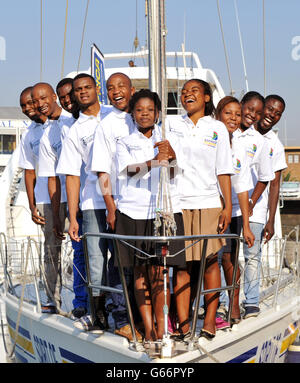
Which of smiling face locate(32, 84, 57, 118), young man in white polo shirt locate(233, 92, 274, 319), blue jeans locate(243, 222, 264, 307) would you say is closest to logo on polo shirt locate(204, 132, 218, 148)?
young man in white polo shirt locate(233, 92, 274, 319)

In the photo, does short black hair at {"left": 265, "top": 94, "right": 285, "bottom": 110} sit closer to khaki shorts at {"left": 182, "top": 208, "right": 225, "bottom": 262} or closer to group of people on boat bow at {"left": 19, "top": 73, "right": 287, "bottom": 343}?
group of people on boat bow at {"left": 19, "top": 73, "right": 287, "bottom": 343}

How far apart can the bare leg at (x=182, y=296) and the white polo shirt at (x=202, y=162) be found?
441 millimetres

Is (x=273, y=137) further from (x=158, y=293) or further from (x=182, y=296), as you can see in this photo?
(x=158, y=293)

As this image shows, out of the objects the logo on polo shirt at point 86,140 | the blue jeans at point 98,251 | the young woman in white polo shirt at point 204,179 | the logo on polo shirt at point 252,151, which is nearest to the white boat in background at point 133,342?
the blue jeans at point 98,251

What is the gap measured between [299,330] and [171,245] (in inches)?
111

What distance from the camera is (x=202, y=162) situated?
361 cm

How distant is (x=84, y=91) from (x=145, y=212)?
111 cm

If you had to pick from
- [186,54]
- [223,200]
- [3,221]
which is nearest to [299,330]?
[223,200]

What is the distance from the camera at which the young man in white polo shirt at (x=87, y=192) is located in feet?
12.2

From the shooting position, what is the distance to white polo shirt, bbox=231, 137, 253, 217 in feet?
13.1

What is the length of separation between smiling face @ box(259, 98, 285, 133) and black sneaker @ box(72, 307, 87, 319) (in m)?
2.09

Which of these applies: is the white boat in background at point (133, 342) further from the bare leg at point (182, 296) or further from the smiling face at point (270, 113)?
the smiling face at point (270, 113)

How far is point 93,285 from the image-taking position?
3.52m

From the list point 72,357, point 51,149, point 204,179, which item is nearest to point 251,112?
point 204,179
